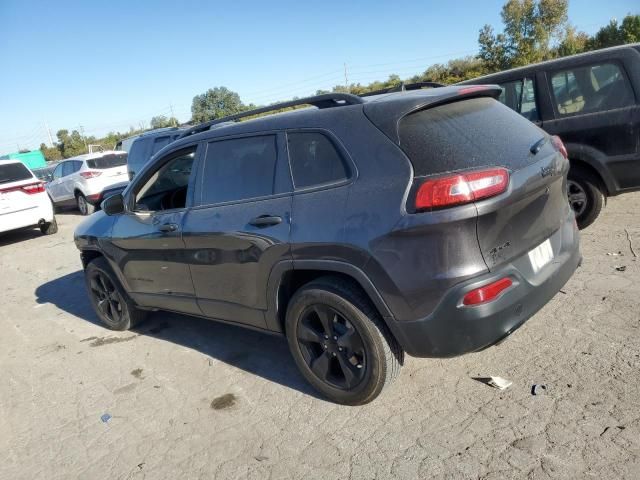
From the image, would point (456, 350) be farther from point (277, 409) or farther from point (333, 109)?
point (333, 109)

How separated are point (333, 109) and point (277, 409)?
1.88 metres

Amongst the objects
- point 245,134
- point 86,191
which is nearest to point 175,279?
point 245,134

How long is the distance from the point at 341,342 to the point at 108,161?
40.5 feet

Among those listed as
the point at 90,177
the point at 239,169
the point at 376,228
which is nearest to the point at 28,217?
the point at 90,177

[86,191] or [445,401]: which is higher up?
[86,191]

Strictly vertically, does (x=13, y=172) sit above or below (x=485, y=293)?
above

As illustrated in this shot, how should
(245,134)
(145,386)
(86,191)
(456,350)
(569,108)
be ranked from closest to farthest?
1. (456,350)
2. (245,134)
3. (145,386)
4. (569,108)
5. (86,191)

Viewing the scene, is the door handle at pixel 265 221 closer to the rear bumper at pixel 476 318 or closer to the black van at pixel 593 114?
the rear bumper at pixel 476 318

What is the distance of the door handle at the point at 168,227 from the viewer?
3786mm

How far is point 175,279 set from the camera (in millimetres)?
3992

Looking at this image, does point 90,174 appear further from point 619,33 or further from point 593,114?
point 619,33

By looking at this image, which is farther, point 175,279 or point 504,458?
point 175,279

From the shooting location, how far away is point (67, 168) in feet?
46.2

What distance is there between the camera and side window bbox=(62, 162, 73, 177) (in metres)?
13.9
